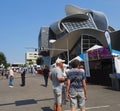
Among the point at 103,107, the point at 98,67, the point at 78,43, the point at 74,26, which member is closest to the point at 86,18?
the point at 74,26

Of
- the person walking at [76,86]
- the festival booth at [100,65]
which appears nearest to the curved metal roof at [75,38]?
the festival booth at [100,65]

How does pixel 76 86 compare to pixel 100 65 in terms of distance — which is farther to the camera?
pixel 100 65

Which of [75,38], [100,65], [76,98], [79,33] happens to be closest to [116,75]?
[100,65]

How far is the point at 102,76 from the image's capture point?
27859 millimetres

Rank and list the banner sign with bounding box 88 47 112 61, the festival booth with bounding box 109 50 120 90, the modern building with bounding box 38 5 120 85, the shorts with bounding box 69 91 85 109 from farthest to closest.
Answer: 1. the modern building with bounding box 38 5 120 85
2. the banner sign with bounding box 88 47 112 61
3. the festival booth with bounding box 109 50 120 90
4. the shorts with bounding box 69 91 85 109

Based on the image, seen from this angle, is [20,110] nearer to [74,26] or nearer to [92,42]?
[92,42]

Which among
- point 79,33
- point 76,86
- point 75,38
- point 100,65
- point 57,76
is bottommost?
point 76,86

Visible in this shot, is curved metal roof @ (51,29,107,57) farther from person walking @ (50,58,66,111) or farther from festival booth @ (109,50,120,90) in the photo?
person walking @ (50,58,66,111)

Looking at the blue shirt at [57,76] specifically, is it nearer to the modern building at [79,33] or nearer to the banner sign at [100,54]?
the banner sign at [100,54]

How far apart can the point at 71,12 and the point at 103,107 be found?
10242 cm

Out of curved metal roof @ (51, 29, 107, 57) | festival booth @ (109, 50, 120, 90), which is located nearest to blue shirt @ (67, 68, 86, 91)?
festival booth @ (109, 50, 120, 90)

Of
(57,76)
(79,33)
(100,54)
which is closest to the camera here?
(57,76)

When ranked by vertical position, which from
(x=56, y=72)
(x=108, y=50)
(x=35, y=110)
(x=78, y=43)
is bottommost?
→ (x=35, y=110)

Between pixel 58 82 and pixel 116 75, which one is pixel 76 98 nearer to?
pixel 58 82
